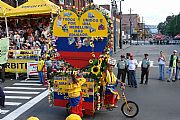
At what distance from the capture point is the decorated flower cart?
33.8 ft

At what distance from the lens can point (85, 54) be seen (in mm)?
10992

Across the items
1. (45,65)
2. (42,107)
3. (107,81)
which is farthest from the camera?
(45,65)

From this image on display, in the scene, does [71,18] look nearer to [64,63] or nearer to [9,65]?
[64,63]

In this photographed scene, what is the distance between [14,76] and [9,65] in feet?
2.61

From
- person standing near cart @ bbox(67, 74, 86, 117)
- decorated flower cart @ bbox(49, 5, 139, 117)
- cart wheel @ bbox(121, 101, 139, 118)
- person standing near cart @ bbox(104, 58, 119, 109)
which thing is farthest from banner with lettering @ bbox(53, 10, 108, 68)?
cart wheel @ bbox(121, 101, 139, 118)

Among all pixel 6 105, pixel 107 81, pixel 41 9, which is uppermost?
pixel 41 9

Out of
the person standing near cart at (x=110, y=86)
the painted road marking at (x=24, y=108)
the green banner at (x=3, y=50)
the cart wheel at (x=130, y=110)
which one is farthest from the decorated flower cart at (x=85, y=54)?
the green banner at (x=3, y=50)

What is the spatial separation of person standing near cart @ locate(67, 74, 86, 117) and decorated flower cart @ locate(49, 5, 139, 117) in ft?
1.54

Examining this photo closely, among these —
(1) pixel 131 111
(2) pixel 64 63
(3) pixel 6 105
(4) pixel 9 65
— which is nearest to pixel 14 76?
(4) pixel 9 65

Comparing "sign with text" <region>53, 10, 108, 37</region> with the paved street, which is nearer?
"sign with text" <region>53, 10, 108, 37</region>

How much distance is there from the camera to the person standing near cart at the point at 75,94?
977 cm

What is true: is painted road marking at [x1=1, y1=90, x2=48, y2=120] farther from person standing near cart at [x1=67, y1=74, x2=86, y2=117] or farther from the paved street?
person standing near cart at [x1=67, y1=74, x2=86, y2=117]

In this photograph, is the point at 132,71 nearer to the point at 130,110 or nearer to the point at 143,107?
the point at 143,107

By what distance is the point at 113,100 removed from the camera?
10.5m
